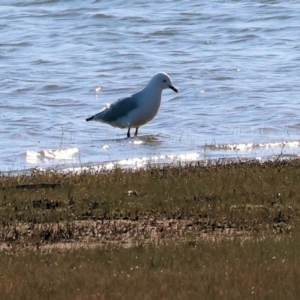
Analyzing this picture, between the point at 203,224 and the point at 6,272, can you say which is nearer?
the point at 6,272

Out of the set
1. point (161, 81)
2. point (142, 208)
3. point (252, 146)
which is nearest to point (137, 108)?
point (161, 81)

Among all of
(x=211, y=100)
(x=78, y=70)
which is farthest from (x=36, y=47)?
(x=211, y=100)

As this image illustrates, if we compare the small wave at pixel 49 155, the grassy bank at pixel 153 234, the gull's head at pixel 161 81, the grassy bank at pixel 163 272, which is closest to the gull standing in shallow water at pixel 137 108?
the gull's head at pixel 161 81

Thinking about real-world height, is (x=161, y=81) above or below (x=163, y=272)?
below

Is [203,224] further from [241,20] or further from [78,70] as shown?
[241,20]

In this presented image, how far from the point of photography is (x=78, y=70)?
22.0m

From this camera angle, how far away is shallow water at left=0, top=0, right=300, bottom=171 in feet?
46.9

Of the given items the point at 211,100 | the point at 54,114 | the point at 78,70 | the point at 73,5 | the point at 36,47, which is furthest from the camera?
the point at 73,5

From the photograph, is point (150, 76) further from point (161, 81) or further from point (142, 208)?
point (142, 208)

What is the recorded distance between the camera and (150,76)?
21.2m

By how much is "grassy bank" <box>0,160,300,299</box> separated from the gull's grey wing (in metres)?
4.55

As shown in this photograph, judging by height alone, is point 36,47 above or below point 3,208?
below

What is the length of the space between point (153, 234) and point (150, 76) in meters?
13.8

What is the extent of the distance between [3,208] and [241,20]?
2115cm
